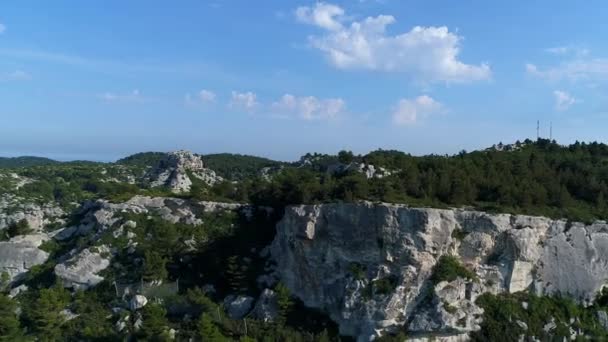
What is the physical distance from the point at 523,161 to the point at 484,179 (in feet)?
27.0

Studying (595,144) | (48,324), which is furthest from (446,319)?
(595,144)

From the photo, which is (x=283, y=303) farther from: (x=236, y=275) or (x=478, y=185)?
(x=478, y=185)

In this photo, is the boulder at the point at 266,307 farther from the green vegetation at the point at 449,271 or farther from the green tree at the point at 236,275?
the green vegetation at the point at 449,271

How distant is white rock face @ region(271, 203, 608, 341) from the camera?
136 feet

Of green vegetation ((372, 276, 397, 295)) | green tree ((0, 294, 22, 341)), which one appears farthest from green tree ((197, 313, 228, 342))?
green tree ((0, 294, 22, 341))

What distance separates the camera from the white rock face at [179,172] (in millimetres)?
93556

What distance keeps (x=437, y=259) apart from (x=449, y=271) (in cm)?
140

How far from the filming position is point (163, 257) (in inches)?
2009

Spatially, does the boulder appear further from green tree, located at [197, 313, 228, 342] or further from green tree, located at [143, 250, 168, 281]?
green tree, located at [143, 250, 168, 281]

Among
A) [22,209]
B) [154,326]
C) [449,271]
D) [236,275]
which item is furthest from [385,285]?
[22,209]

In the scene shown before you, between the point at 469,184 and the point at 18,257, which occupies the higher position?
the point at 469,184

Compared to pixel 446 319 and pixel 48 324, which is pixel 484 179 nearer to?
pixel 446 319

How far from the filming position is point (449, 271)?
41875 millimetres

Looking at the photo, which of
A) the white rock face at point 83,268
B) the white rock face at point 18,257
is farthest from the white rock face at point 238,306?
the white rock face at point 18,257
